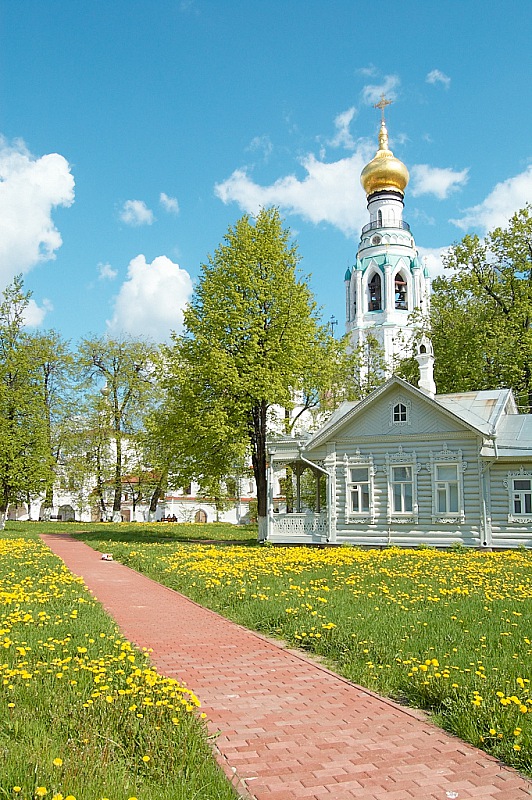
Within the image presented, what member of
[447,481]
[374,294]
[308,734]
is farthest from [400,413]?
[374,294]

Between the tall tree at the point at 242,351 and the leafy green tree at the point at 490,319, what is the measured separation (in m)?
8.20

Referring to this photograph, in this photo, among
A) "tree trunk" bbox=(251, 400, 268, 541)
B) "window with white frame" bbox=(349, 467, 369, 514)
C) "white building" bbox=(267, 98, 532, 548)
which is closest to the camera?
"white building" bbox=(267, 98, 532, 548)

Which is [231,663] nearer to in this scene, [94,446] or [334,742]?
[334,742]

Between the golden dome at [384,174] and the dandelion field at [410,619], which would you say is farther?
the golden dome at [384,174]

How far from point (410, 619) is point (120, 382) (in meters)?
40.1

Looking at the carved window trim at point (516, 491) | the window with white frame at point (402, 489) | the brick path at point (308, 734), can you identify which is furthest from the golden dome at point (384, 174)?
the brick path at point (308, 734)

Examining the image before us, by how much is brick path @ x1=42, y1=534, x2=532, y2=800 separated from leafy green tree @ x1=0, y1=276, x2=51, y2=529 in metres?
24.9

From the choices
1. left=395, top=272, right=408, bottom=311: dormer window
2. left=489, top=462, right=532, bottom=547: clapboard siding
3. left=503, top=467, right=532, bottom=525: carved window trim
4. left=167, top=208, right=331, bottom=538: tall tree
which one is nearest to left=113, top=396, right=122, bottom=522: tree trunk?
left=167, top=208, right=331, bottom=538: tall tree

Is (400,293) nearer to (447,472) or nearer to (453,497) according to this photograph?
(447,472)

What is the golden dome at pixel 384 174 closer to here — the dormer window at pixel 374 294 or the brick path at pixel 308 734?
the dormer window at pixel 374 294

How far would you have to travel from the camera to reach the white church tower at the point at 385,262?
67812 millimetres

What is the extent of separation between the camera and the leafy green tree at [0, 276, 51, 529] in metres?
32.9

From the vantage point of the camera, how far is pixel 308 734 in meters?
5.96

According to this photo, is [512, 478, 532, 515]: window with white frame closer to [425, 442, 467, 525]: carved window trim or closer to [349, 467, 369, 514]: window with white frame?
[425, 442, 467, 525]: carved window trim
